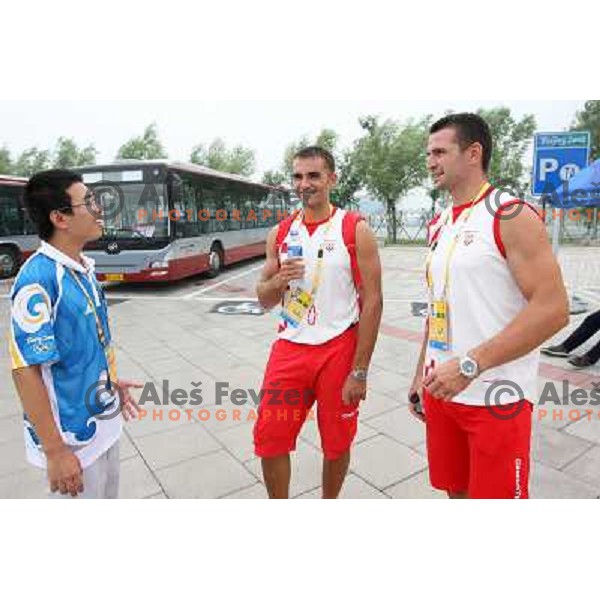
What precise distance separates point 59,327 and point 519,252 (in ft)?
5.26

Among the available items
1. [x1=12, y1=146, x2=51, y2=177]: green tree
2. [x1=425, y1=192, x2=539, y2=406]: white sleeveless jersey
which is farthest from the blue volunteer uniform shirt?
[x1=12, y1=146, x2=51, y2=177]: green tree

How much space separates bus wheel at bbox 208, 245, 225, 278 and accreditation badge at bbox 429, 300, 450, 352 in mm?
9999

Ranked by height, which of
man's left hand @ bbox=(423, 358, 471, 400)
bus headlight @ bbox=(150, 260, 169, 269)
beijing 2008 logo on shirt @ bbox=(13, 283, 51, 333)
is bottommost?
bus headlight @ bbox=(150, 260, 169, 269)

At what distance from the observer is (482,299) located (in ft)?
5.49

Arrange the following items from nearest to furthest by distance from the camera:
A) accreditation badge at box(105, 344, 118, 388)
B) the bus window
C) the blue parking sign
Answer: accreditation badge at box(105, 344, 118, 388)
the blue parking sign
the bus window

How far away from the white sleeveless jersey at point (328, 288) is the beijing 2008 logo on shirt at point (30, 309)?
3.64 feet

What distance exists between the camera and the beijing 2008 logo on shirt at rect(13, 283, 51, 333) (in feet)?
5.09

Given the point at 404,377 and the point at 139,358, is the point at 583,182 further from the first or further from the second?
the point at 139,358

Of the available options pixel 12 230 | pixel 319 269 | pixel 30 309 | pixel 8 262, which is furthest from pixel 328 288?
pixel 12 230

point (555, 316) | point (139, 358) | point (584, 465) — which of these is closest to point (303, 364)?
point (555, 316)

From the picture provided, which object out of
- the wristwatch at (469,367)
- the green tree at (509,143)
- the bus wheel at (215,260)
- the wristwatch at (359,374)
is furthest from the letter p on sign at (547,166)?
the green tree at (509,143)

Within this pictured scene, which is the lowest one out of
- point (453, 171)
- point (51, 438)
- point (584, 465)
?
point (584, 465)

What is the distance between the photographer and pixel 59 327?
5.35 feet

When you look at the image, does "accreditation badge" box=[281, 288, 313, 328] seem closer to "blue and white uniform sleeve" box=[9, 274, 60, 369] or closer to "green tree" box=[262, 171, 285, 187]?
"blue and white uniform sleeve" box=[9, 274, 60, 369]
